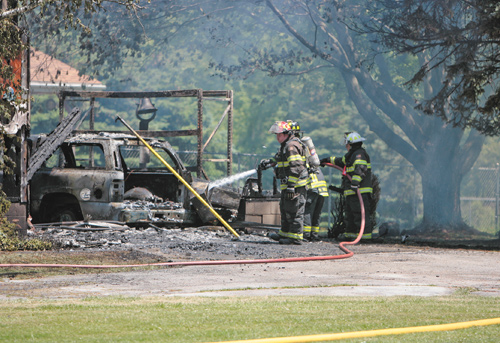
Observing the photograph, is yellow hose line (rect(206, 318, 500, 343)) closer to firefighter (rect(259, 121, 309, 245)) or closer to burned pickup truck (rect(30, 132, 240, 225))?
firefighter (rect(259, 121, 309, 245))

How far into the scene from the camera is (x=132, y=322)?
17.3ft

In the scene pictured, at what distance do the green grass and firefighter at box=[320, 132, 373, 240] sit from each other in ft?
21.4

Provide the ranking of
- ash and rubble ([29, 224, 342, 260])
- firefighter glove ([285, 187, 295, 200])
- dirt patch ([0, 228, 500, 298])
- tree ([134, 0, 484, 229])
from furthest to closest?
tree ([134, 0, 484, 229])
firefighter glove ([285, 187, 295, 200])
ash and rubble ([29, 224, 342, 260])
dirt patch ([0, 228, 500, 298])

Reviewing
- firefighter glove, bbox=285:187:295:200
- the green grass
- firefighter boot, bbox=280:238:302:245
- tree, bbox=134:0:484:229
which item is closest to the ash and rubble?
firefighter boot, bbox=280:238:302:245

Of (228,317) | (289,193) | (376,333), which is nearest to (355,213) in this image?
(289,193)

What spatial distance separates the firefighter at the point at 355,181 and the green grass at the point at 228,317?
21.4 ft

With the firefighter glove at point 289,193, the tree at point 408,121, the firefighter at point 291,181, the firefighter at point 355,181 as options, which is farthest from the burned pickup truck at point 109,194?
the tree at point 408,121

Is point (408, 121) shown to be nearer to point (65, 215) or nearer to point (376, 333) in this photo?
point (65, 215)

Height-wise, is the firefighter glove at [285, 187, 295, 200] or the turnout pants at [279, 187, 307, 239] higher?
the firefighter glove at [285, 187, 295, 200]

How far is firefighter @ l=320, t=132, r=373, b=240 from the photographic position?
13273 millimetres

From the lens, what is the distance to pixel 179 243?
11.6 meters

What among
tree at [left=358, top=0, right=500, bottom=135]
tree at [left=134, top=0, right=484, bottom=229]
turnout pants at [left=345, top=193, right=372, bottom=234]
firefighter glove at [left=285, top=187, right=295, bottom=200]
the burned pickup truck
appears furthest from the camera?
tree at [left=134, top=0, right=484, bottom=229]

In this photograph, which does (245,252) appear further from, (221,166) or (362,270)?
(221,166)

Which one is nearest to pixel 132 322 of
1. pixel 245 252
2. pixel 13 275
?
pixel 13 275
